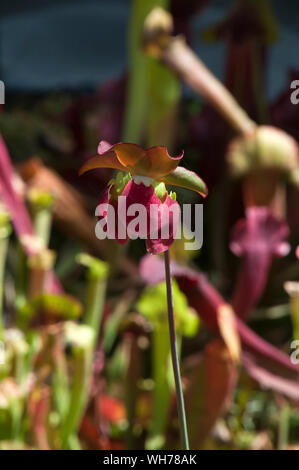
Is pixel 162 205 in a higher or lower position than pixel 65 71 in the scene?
lower

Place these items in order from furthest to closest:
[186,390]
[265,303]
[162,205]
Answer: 1. [265,303]
2. [186,390]
3. [162,205]

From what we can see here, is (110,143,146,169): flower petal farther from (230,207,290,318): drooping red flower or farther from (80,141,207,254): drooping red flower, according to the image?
(230,207,290,318): drooping red flower

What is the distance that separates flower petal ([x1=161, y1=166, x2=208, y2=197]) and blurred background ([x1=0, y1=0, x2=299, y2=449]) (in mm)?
27

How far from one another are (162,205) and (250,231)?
0.72 ft

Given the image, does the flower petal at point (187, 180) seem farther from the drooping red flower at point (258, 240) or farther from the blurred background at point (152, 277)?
the drooping red flower at point (258, 240)

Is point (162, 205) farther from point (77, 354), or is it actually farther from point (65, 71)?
point (65, 71)

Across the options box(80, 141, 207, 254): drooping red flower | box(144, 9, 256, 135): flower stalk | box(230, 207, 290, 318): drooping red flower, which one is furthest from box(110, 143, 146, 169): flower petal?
box(144, 9, 256, 135): flower stalk

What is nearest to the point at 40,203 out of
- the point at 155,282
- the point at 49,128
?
the point at 155,282

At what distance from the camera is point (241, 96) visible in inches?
27.6

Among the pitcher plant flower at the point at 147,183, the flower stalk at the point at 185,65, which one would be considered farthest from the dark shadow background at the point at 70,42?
the pitcher plant flower at the point at 147,183

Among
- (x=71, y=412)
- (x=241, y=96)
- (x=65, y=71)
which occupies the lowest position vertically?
(x=71, y=412)

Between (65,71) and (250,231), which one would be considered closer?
(250,231)

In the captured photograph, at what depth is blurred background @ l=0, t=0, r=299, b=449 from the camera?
370 mm

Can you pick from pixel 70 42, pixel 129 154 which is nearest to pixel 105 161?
pixel 129 154
